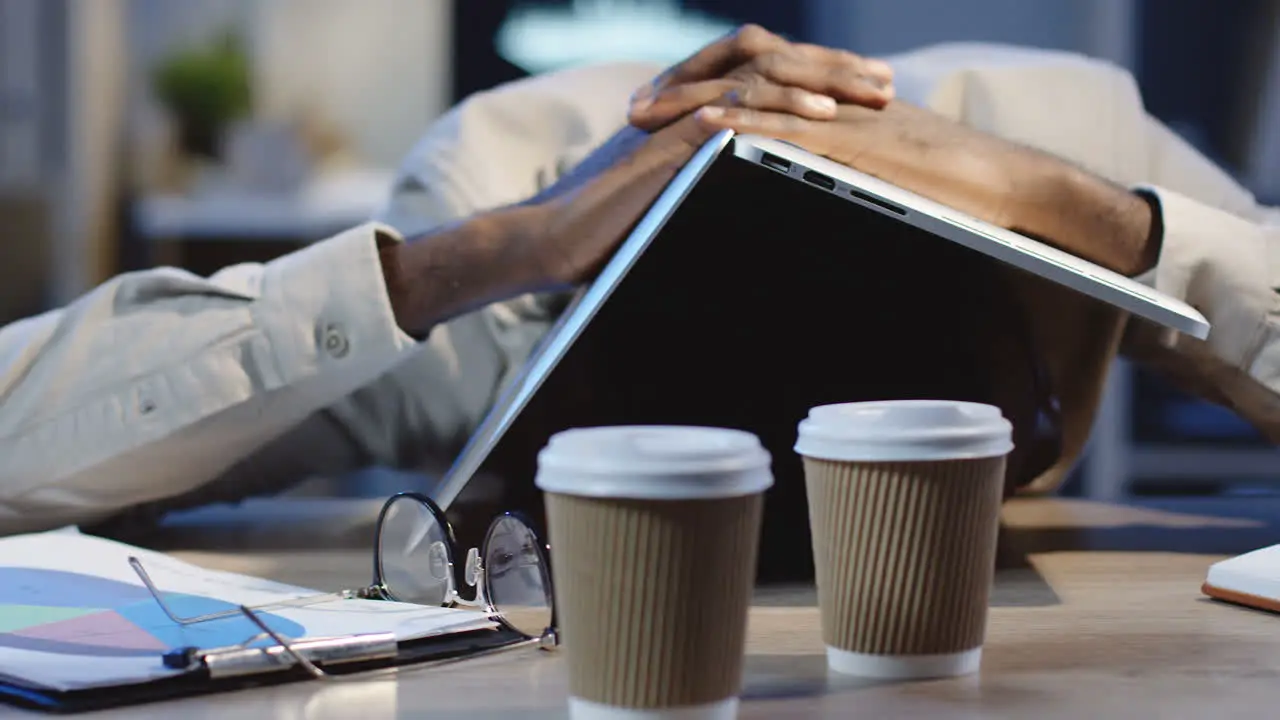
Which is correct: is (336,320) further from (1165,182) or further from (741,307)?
(1165,182)

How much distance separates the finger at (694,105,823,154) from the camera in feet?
2.68

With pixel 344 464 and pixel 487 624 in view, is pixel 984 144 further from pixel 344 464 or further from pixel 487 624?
pixel 344 464

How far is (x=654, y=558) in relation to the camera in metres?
0.44

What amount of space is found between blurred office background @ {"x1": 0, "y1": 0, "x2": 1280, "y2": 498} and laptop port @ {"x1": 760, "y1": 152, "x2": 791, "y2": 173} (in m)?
2.31

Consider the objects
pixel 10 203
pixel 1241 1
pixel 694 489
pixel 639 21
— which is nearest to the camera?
pixel 694 489

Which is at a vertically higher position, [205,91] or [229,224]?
[205,91]

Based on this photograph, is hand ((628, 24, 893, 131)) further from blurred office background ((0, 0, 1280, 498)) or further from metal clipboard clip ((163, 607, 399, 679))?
blurred office background ((0, 0, 1280, 498))

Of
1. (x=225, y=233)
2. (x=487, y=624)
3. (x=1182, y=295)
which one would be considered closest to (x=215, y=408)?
(x=487, y=624)

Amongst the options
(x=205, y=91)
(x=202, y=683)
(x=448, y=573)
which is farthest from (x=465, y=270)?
(x=205, y=91)

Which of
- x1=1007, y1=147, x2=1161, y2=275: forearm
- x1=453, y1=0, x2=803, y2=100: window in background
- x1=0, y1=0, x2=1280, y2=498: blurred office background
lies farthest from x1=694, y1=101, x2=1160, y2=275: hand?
x1=453, y1=0, x2=803, y2=100: window in background

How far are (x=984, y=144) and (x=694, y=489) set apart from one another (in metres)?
0.47

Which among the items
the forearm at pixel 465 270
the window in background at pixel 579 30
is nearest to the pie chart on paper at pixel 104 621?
the forearm at pixel 465 270

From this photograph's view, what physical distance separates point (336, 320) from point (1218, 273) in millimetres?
534

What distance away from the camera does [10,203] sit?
3076 mm
